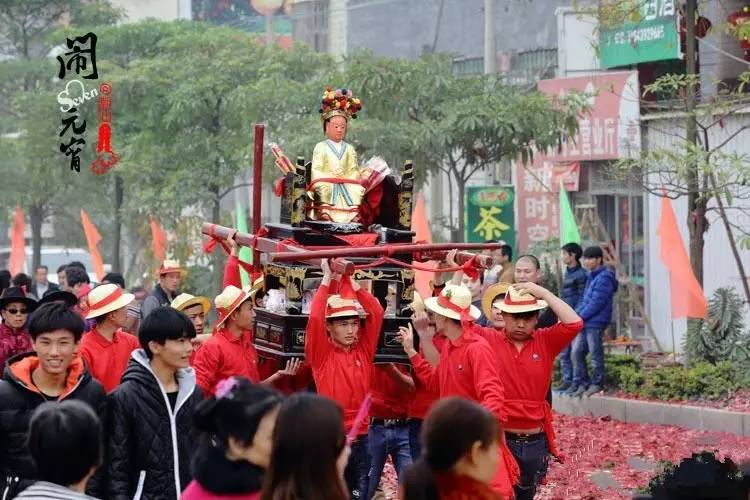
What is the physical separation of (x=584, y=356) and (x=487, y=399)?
873 centimetres

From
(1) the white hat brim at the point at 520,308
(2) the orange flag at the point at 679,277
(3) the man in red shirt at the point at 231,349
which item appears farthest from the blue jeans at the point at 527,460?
(2) the orange flag at the point at 679,277

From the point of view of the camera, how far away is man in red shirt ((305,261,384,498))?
30.2 feet

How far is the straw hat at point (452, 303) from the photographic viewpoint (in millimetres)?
9172

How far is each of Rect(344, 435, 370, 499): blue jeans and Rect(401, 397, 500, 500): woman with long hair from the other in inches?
167

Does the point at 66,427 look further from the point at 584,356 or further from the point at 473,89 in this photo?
the point at 473,89

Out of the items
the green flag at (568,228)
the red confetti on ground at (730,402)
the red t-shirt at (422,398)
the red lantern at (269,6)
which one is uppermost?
the red lantern at (269,6)

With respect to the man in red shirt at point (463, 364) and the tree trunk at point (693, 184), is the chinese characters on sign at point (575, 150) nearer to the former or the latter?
the tree trunk at point (693, 184)

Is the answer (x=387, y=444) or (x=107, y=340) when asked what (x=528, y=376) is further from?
(x=107, y=340)

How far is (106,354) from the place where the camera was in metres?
9.37

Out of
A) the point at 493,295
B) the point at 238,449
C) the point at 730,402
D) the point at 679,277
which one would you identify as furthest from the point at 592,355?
the point at 238,449

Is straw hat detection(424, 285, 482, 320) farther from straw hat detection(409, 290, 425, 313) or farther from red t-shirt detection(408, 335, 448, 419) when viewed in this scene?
straw hat detection(409, 290, 425, 313)

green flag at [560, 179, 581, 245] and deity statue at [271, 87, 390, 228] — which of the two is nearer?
deity statue at [271, 87, 390, 228]

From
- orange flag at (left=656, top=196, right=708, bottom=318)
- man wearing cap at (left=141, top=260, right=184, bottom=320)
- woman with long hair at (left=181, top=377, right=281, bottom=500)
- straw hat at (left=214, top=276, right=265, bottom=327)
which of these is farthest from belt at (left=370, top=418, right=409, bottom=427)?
orange flag at (left=656, top=196, right=708, bottom=318)

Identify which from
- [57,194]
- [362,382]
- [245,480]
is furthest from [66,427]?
[57,194]
